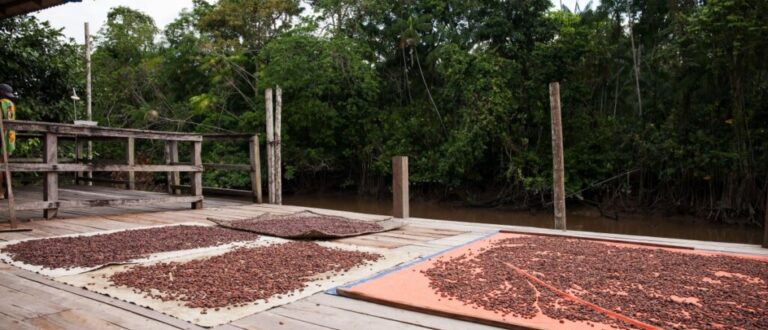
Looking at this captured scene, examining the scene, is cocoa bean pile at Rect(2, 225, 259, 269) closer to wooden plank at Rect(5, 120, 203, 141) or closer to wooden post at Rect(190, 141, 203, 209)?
wooden plank at Rect(5, 120, 203, 141)

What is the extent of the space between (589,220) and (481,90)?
11.0 ft

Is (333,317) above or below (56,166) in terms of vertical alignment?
below

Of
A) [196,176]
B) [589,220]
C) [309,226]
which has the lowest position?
[589,220]

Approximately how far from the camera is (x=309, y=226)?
3881 mm

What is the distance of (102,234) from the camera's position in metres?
3.55

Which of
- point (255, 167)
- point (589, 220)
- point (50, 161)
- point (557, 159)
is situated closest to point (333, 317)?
point (557, 159)

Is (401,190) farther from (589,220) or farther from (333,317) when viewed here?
(589,220)

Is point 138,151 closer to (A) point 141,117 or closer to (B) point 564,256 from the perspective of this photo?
(A) point 141,117

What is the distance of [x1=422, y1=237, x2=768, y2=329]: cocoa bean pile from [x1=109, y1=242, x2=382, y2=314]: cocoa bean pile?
1.99 ft

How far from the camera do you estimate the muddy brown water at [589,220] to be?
7.82 metres

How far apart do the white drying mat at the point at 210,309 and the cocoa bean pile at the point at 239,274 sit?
33mm

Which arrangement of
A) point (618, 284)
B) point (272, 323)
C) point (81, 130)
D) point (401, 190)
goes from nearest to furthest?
point (272, 323) < point (618, 284) < point (81, 130) < point (401, 190)

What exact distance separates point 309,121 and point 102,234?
865cm

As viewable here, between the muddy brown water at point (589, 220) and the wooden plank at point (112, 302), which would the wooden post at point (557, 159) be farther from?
the muddy brown water at point (589, 220)
